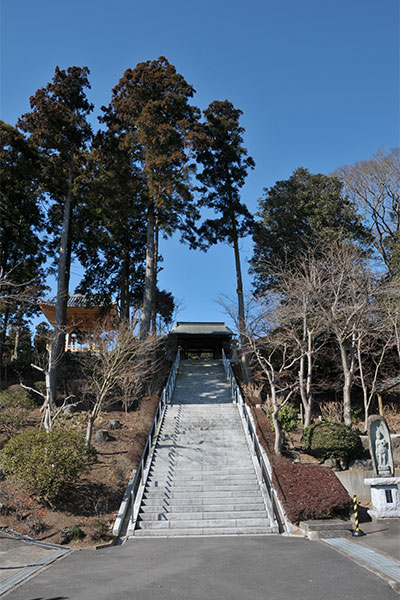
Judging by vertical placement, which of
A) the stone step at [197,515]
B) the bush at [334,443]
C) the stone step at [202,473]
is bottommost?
the stone step at [197,515]

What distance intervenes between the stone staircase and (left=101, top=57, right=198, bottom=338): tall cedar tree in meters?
4.72

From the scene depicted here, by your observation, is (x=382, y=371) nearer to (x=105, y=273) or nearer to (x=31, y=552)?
(x=105, y=273)

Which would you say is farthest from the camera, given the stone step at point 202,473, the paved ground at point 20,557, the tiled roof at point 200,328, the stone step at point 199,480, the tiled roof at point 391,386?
the tiled roof at point 200,328

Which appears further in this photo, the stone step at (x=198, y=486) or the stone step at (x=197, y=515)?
the stone step at (x=198, y=486)

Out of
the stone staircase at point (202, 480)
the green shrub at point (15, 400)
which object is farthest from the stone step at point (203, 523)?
the green shrub at point (15, 400)

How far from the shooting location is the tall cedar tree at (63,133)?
18766mm

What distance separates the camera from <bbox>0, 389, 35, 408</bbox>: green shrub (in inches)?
621

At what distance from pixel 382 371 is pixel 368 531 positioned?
12.2 m

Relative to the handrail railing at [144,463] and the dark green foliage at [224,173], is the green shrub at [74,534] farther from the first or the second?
the dark green foliage at [224,173]

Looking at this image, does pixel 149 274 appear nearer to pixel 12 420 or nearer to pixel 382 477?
pixel 12 420

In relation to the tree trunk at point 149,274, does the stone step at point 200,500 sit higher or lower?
lower

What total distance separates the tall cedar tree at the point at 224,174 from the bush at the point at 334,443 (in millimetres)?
11332

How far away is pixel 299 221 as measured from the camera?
871 inches

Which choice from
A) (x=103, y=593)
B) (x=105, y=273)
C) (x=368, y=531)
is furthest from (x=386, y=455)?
(x=105, y=273)
